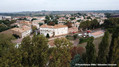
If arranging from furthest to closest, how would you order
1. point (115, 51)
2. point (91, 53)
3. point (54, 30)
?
point (54, 30) → point (91, 53) → point (115, 51)

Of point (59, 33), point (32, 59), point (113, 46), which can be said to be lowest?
point (59, 33)

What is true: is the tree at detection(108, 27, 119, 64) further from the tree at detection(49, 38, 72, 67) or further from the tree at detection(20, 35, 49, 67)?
the tree at detection(20, 35, 49, 67)

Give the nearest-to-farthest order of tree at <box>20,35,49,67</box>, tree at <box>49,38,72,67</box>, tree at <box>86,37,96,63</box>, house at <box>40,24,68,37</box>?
tree at <box>20,35,49,67</box>
tree at <box>49,38,72,67</box>
tree at <box>86,37,96,63</box>
house at <box>40,24,68,37</box>

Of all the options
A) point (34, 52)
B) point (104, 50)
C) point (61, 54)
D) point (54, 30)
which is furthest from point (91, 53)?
point (54, 30)

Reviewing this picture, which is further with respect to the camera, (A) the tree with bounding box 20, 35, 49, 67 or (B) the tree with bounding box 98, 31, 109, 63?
(B) the tree with bounding box 98, 31, 109, 63

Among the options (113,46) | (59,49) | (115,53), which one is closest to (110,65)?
(115,53)

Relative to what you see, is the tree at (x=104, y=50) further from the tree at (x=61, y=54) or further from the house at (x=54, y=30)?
the house at (x=54, y=30)

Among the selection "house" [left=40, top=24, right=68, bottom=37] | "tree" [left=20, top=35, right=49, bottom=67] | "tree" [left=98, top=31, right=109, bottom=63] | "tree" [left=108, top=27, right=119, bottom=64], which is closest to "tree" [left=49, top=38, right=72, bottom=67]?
"tree" [left=20, top=35, right=49, bottom=67]

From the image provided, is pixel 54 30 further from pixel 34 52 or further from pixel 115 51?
pixel 34 52

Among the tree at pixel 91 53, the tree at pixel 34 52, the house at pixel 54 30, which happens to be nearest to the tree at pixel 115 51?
the tree at pixel 91 53

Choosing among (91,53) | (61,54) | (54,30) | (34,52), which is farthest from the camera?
(54,30)

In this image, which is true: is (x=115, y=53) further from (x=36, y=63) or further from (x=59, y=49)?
(x=36, y=63)

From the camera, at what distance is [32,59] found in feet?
20.4

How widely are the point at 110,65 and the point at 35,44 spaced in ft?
19.8
